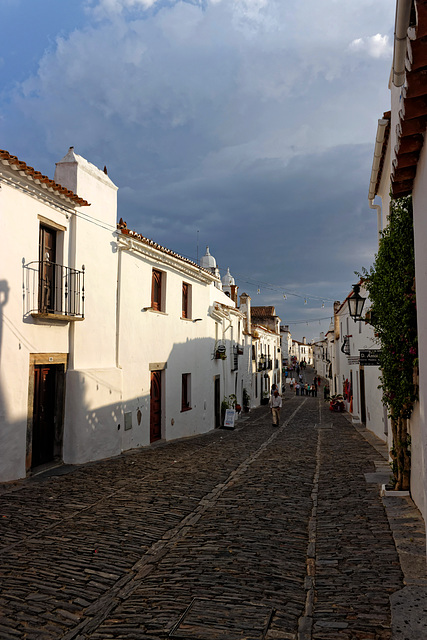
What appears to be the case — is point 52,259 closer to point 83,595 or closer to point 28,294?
point 28,294

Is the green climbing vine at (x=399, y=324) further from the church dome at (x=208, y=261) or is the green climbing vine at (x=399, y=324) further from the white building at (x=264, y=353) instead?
the church dome at (x=208, y=261)

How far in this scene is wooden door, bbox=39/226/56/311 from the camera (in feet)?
34.0

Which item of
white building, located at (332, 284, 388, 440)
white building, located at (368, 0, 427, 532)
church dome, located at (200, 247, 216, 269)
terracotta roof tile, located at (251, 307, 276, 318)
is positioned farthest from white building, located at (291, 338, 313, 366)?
white building, located at (368, 0, 427, 532)

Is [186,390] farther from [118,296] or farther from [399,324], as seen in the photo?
[399,324]

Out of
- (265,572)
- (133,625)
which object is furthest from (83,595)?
(265,572)

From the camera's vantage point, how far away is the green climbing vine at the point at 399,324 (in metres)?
7.33

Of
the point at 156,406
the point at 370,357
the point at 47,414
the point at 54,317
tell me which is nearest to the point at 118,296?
the point at 54,317

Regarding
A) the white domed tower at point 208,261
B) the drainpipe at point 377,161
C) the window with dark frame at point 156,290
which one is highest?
the white domed tower at point 208,261

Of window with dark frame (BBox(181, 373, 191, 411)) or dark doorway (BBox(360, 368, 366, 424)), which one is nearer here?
window with dark frame (BBox(181, 373, 191, 411))

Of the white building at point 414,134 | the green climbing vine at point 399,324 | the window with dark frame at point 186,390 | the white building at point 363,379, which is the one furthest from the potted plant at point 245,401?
the white building at point 414,134

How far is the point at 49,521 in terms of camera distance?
686 centimetres

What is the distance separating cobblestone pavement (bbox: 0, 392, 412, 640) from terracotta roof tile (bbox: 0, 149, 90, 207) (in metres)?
5.85

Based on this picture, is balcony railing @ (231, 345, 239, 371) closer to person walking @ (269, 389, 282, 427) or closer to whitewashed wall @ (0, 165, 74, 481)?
person walking @ (269, 389, 282, 427)

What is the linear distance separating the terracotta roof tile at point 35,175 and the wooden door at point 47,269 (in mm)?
876
